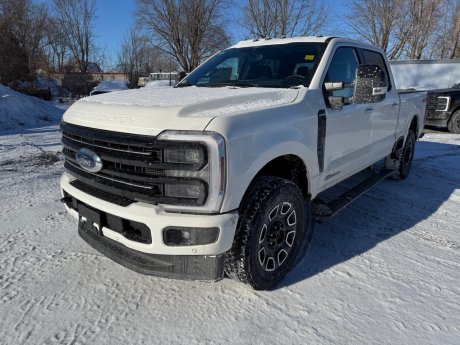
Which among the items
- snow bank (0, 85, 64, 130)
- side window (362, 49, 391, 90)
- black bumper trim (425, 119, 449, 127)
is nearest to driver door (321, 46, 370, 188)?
side window (362, 49, 391, 90)

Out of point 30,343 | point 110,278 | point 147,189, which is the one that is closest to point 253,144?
point 147,189

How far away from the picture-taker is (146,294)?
8.55 feet

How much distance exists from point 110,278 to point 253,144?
153 centimetres

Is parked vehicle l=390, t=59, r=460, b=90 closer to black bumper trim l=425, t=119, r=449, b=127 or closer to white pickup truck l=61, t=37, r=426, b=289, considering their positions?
black bumper trim l=425, t=119, r=449, b=127

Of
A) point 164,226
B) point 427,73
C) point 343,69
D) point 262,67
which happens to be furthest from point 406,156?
point 427,73

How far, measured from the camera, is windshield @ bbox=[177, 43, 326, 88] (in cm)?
321

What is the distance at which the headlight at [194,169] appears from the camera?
205 centimetres

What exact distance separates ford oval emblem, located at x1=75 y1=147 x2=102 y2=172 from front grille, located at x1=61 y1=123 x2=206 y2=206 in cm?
3

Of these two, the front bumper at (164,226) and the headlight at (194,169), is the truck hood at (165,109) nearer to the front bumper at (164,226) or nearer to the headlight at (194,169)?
the headlight at (194,169)

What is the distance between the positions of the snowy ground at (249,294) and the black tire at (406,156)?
157 cm

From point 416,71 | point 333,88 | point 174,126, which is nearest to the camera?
point 174,126

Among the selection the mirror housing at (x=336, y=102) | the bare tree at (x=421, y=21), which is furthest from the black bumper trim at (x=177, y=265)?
the bare tree at (x=421, y=21)

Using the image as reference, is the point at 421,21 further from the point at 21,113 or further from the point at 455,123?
the point at 21,113

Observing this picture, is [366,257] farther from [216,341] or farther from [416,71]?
[416,71]
